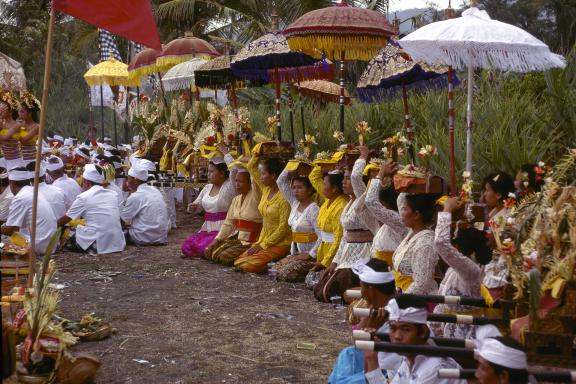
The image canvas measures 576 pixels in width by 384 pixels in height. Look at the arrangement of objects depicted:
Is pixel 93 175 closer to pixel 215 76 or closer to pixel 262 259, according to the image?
pixel 215 76

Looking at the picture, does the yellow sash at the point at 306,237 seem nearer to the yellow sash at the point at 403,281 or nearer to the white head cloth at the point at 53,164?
the yellow sash at the point at 403,281

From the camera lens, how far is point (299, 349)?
648 centimetres

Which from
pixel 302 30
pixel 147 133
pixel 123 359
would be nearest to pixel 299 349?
pixel 123 359

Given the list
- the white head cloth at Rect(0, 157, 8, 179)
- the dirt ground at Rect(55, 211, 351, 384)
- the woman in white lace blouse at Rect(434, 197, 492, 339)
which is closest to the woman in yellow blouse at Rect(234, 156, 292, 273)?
the dirt ground at Rect(55, 211, 351, 384)

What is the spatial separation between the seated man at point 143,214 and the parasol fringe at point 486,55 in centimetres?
630

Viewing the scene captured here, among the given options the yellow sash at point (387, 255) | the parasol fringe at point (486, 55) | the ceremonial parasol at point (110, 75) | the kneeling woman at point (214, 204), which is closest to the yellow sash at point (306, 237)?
the kneeling woman at point (214, 204)

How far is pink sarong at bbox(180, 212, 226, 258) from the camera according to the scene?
A: 35.7ft

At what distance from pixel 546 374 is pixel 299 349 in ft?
11.1

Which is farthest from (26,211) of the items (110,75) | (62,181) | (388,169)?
(110,75)

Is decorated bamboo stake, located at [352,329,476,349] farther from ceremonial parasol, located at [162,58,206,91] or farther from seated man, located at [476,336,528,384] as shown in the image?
ceremonial parasol, located at [162,58,206,91]

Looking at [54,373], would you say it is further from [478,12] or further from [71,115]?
[71,115]

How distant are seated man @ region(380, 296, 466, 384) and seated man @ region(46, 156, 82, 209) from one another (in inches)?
360

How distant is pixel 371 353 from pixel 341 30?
4.88 m

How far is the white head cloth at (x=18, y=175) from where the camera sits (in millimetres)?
10375
